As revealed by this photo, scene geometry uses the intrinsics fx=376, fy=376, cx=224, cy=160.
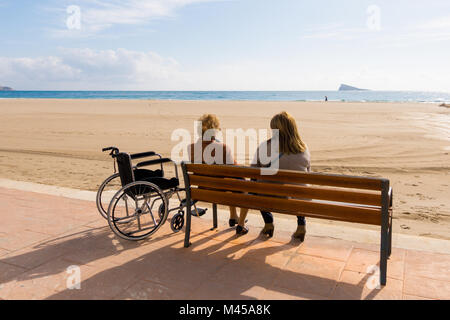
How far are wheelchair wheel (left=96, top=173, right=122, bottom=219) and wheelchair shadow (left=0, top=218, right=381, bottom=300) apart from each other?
0.44m

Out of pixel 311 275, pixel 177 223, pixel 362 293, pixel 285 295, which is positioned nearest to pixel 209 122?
pixel 177 223

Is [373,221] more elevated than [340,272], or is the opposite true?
[373,221]

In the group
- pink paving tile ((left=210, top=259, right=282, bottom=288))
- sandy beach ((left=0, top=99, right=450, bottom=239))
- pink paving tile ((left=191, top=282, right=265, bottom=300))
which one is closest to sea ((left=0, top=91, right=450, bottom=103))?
sandy beach ((left=0, top=99, right=450, bottom=239))

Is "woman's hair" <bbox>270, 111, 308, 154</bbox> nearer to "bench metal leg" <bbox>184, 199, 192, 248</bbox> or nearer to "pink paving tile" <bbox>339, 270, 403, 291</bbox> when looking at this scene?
"bench metal leg" <bbox>184, 199, 192, 248</bbox>

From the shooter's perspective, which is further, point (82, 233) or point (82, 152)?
point (82, 152)

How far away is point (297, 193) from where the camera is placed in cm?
329

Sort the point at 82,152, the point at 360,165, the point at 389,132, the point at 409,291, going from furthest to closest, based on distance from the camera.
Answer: the point at 389,132 → the point at 82,152 → the point at 360,165 → the point at 409,291

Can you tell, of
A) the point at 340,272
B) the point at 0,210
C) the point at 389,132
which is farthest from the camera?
the point at 389,132

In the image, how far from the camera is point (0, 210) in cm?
526

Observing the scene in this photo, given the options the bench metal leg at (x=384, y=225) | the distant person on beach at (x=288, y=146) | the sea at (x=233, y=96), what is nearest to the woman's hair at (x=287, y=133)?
the distant person on beach at (x=288, y=146)

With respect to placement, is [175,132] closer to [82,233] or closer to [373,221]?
[82,233]

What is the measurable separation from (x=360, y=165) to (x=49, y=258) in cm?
744

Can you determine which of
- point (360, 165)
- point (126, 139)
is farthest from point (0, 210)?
point (126, 139)

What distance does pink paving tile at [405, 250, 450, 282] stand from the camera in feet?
10.8
